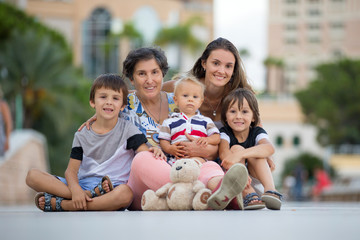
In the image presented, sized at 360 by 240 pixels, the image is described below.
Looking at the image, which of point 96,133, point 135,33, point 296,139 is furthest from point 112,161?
point 296,139

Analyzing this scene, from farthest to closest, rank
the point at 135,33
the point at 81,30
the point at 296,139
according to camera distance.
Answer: the point at 296,139 → the point at 81,30 → the point at 135,33

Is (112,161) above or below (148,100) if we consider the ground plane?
below

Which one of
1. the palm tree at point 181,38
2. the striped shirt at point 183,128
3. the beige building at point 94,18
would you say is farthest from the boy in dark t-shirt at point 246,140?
the beige building at point 94,18

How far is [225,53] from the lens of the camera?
641 centimetres

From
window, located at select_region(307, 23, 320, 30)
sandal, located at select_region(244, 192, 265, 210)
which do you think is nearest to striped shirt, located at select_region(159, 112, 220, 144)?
sandal, located at select_region(244, 192, 265, 210)

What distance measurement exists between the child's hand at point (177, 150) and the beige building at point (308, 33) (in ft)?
285

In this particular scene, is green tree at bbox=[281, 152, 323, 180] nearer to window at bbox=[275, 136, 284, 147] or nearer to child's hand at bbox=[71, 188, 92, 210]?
window at bbox=[275, 136, 284, 147]

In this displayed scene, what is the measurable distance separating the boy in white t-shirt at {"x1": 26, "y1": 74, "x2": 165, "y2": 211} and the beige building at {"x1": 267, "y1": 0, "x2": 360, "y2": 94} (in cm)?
8679

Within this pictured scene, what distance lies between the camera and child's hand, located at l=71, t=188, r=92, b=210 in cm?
528

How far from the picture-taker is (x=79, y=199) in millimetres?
5277

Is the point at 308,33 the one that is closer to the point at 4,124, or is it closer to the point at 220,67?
the point at 4,124

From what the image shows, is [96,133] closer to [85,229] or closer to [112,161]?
[112,161]

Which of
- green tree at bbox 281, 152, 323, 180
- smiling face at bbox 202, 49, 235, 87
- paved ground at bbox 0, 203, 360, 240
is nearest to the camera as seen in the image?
paved ground at bbox 0, 203, 360, 240

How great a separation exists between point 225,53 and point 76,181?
1.95m
